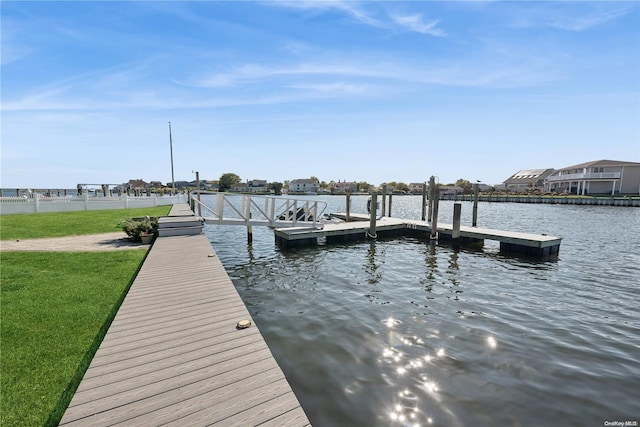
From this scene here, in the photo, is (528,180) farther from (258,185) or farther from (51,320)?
(51,320)

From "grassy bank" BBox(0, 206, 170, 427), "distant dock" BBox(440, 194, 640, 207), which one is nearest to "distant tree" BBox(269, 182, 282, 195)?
"distant dock" BBox(440, 194, 640, 207)

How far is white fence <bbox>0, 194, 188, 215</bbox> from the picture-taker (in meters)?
22.0

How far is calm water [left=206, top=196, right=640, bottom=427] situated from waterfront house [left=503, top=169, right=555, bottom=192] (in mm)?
102814

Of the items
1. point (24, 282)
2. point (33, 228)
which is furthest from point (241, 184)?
point (24, 282)

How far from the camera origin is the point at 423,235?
66.5 feet

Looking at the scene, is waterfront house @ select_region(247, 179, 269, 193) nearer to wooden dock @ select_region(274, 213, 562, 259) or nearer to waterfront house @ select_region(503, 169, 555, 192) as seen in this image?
waterfront house @ select_region(503, 169, 555, 192)

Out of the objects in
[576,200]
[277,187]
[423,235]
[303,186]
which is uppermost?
[303,186]

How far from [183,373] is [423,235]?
1886cm

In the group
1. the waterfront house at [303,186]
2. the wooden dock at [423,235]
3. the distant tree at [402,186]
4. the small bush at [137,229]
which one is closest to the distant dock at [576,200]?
the wooden dock at [423,235]

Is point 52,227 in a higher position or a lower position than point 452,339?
higher

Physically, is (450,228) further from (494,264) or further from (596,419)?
(596,419)

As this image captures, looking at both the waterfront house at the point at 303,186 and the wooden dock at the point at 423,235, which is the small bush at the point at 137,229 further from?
the waterfront house at the point at 303,186

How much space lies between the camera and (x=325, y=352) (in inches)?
232

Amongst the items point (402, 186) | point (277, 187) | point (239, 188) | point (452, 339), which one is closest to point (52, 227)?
point (452, 339)
